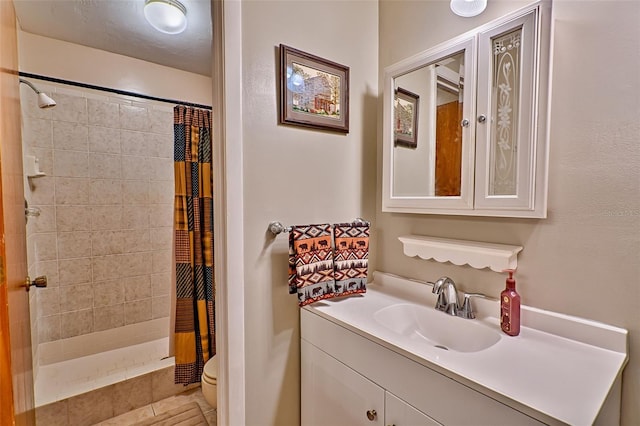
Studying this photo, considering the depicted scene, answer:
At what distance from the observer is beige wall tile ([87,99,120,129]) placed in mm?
2211

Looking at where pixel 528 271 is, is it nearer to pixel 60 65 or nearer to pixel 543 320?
pixel 543 320

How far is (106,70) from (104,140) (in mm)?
509

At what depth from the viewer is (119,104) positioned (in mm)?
2311

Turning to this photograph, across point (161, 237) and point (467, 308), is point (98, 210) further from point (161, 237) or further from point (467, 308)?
point (467, 308)

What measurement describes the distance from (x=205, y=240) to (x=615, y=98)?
2.13 meters

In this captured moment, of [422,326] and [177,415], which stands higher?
[422,326]

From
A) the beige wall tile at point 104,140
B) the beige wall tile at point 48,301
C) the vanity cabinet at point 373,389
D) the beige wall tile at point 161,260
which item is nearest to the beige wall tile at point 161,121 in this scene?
the beige wall tile at point 104,140

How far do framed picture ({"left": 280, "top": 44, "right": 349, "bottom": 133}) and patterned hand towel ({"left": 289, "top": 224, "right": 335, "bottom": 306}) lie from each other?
459mm

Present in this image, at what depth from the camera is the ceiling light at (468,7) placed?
1.08m

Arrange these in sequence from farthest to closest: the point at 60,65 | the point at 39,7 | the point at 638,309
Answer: the point at 60,65 → the point at 39,7 → the point at 638,309

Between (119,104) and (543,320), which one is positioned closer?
(543,320)

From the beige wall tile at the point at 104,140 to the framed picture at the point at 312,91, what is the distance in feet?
6.02

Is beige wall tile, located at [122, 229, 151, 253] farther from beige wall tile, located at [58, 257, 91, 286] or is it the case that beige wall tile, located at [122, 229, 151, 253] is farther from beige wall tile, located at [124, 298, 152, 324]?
beige wall tile, located at [124, 298, 152, 324]

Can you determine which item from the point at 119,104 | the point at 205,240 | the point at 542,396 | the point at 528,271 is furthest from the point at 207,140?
the point at 542,396
